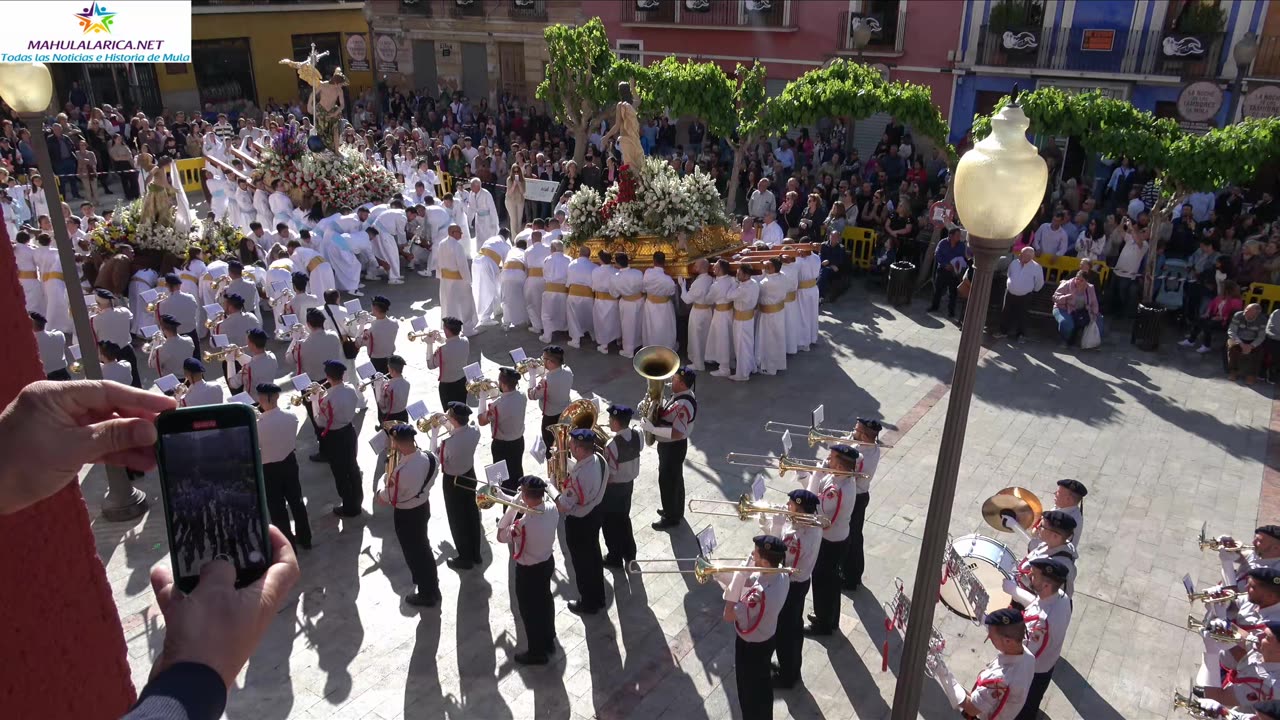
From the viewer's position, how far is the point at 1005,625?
5.12 m

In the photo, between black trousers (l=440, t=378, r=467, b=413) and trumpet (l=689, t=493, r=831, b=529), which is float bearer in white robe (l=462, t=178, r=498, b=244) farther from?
trumpet (l=689, t=493, r=831, b=529)

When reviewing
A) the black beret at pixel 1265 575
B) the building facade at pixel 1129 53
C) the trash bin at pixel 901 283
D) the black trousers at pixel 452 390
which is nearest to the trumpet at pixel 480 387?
the black trousers at pixel 452 390

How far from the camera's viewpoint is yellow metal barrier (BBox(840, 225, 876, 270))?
16234 mm

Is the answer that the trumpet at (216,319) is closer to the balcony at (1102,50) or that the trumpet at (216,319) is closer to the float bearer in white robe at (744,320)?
the float bearer in white robe at (744,320)

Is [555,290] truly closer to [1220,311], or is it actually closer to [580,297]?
[580,297]

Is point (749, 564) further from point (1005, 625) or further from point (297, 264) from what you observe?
point (297, 264)

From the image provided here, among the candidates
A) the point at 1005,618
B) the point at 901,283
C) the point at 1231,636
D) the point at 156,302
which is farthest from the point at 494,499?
the point at 901,283

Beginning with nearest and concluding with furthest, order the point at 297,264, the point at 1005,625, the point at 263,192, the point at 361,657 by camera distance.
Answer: the point at 1005,625 < the point at 361,657 < the point at 297,264 < the point at 263,192

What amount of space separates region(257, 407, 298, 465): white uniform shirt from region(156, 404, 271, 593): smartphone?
18.4 ft

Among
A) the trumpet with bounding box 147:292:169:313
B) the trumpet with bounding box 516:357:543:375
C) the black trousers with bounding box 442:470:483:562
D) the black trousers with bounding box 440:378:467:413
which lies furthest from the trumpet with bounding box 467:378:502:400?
the trumpet with bounding box 147:292:169:313

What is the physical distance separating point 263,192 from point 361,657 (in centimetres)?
1202

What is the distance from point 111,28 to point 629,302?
28.9 feet

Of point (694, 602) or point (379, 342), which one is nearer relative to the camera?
point (694, 602)

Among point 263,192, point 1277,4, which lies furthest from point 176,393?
point 1277,4
